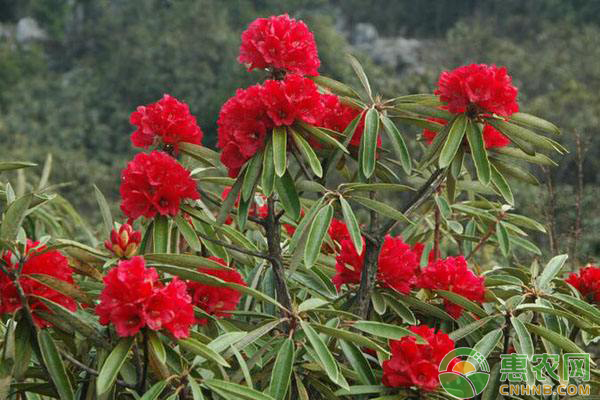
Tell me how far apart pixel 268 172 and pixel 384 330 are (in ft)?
1.02

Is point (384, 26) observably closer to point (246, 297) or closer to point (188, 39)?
point (188, 39)

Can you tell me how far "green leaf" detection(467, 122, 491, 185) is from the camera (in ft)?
4.81

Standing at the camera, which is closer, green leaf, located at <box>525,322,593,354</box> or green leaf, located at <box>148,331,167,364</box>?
green leaf, located at <box>148,331,167,364</box>

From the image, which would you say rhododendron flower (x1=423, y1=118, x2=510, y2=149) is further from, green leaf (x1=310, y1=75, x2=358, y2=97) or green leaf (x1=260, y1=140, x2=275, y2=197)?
green leaf (x1=260, y1=140, x2=275, y2=197)

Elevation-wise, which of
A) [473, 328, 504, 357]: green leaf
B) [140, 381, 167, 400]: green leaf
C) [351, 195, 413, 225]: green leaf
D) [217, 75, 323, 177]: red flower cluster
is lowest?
[473, 328, 504, 357]: green leaf

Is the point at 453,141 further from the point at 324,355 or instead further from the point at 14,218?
the point at 14,218

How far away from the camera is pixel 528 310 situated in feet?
4.82

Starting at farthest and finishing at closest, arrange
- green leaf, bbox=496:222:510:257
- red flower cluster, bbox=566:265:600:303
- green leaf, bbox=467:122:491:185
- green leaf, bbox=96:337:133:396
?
Result: green leaf, bbox=496:222:510:257 → red flower cluster, bbox=566:265:600:303 → green leaf, bbox=467:122:491:185 → green leaf, bbox=96:337:133:396

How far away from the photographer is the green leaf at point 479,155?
1.46m

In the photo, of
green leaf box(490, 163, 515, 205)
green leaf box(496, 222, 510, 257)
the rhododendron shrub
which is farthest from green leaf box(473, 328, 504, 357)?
green leaf box(496, 222, 510, 257)

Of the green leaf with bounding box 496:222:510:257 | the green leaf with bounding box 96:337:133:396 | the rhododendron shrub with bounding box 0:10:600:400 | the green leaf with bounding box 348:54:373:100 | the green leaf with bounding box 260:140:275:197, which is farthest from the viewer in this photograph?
the green leaf with bounding box 496:222:510:257

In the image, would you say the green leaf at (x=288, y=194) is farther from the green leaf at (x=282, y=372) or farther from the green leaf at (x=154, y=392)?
the green leaf at (x=154, y=392)

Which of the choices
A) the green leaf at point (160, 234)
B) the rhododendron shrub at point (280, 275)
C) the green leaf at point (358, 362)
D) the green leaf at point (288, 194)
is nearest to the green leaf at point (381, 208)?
the rhododendron shrub at point (280, 275)

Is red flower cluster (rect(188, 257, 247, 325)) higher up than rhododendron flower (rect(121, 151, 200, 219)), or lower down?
lower down
